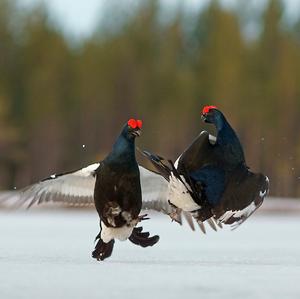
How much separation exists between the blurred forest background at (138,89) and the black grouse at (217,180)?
→ 25.6 meters

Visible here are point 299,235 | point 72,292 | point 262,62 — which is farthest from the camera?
point 262,62

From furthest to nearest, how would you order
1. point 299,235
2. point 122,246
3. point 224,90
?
point 224,90 < point 299,235 < point 122,246

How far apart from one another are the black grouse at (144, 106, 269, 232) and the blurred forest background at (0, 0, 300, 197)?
25.6 metres

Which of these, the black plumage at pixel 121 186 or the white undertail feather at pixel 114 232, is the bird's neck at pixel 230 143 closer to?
the black plumage at pixel 121 186

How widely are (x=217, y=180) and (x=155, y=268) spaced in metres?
1.17

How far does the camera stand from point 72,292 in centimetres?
542

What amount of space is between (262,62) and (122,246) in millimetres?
28650

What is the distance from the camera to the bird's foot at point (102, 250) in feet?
24.9

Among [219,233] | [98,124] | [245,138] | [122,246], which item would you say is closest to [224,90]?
[245,138]

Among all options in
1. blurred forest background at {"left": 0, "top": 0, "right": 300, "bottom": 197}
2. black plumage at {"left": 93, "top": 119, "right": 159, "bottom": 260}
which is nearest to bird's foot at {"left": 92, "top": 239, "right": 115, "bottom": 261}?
black plumage at {"left": 93, "top": 119, "right": 159, "bottom": 260}

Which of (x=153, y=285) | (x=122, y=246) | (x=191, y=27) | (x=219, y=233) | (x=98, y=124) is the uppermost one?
(x=153, y=285)

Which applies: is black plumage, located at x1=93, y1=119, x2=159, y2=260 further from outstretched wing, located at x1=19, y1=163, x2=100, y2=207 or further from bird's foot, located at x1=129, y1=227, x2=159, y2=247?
outstretched wing, located at x1=19, y1=163, x2=100, y2=207

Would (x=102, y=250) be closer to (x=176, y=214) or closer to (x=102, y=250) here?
(x=102, y=250)

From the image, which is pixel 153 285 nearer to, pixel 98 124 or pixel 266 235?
pixel 266 235
